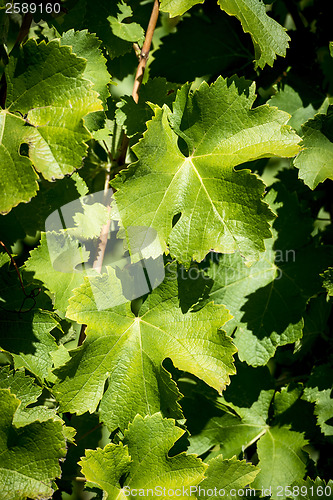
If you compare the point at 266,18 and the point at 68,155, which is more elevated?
the point at 266,18

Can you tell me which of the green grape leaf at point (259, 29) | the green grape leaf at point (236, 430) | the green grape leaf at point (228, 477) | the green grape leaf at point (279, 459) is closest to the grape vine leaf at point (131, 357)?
the green grape leaf at point (228, 477)

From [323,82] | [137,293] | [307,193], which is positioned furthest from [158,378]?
[323,82]

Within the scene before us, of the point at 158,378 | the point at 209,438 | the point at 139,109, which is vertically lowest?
the point at 209,438

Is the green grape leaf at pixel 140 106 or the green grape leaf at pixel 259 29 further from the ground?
the green grape leaf at pixel 259 29

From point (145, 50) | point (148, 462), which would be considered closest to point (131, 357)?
point (148, 462)

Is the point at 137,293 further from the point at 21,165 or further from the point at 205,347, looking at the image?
the point at 21,165

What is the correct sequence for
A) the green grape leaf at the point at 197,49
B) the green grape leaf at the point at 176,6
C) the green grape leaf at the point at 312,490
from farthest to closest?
the green grape leaf at the point at 197,49 < the green grape leaf at the point at 312,490 < the green grape leaf at the point at 176,6

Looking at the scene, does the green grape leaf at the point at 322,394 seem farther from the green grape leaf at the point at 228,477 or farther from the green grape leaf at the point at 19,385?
the green grape leaf at the point at 19,385

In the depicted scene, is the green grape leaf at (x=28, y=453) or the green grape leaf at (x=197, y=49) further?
the green grape leaf at (x=197, y=49)
